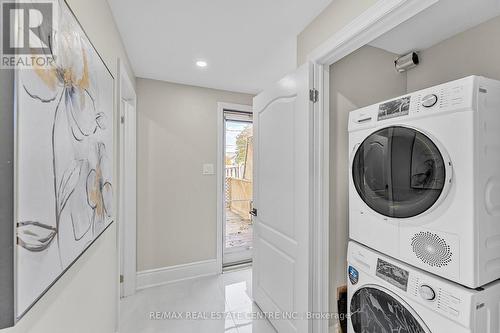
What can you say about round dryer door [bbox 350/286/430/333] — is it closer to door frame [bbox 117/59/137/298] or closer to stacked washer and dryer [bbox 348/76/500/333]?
stacked washer and dryer [bbox 348/76/500/333]

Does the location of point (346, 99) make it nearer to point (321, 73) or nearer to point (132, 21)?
point (321, 73)

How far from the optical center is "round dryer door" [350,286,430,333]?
1111mm

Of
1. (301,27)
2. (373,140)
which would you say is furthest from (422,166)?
(301,27)

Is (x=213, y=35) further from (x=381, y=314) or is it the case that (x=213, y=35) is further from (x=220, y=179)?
(x=381, y=314)

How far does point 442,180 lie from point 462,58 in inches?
48.8

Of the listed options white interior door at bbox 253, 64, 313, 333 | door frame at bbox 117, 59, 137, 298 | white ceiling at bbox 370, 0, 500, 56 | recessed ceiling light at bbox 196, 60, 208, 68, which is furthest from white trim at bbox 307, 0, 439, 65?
door frame at bbox 117, 59, 137, 298

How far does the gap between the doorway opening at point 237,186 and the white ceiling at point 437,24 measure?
1.83 m

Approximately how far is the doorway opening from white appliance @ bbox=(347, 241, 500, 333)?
1.88 meters

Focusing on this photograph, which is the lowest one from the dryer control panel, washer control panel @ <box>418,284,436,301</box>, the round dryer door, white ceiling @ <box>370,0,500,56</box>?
the round dryer door

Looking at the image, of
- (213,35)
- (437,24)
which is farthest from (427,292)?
(213,35)

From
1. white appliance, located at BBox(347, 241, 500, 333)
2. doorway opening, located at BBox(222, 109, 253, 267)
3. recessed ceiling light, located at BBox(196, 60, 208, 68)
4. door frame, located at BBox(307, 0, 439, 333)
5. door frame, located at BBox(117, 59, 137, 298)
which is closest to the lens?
white appliance, located at BBox(347, 241, 500, 333)

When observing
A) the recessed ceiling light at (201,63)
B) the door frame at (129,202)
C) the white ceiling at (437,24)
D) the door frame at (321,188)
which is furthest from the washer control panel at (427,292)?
the door frame at (129,202)

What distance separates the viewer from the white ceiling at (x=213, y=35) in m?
1.45

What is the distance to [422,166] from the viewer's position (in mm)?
1127
